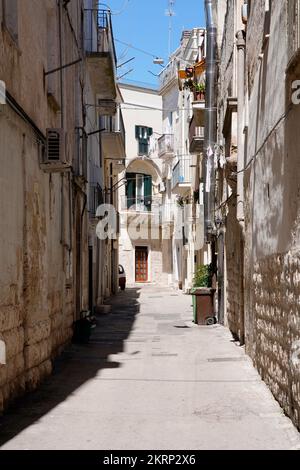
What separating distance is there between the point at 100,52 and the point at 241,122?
7.51 m

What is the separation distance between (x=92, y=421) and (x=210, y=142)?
46.0 feet

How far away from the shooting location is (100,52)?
765 inches

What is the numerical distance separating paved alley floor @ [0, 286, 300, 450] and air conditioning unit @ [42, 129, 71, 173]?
298 centimetres

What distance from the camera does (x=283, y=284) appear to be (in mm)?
7547

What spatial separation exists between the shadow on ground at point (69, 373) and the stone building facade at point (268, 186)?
2.54 metres

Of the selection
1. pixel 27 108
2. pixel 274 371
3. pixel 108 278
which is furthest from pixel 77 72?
pixel 108 278

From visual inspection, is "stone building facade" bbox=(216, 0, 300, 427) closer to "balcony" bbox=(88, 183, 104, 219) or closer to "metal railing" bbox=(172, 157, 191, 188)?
"balcony" bbox=(88, 183, 104, 219)

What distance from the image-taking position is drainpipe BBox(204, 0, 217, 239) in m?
20.6

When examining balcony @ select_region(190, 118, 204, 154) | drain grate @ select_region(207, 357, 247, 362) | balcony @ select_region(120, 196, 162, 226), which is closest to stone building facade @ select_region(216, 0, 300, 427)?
drain grate @ select_region(207, 357, 247, 362)

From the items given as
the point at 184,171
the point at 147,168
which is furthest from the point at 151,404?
the point at 147,168

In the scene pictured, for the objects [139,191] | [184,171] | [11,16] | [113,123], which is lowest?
[11,16]

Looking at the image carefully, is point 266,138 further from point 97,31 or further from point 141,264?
point 141,264

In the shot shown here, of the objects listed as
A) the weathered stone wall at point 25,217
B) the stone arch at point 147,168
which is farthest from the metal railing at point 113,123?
the stone arch at point 147,168

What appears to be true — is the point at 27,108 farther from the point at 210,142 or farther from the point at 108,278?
the point at 108,278
